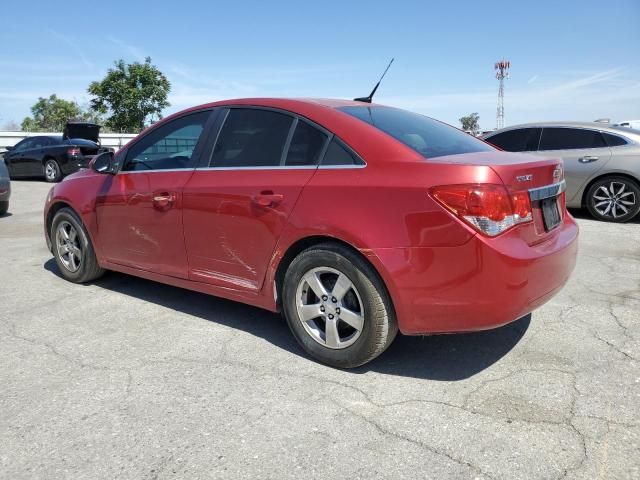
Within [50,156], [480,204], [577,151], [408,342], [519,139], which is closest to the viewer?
[480,204]

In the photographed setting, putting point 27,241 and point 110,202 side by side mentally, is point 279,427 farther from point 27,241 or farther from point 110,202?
point 27,241

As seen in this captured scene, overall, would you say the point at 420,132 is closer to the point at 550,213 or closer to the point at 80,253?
the point at 550,213

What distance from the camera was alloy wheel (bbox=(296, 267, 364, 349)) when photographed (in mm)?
3057

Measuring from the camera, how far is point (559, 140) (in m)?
8.45

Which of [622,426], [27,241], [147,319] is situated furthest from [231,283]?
[27,241]

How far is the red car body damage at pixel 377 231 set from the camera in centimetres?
271

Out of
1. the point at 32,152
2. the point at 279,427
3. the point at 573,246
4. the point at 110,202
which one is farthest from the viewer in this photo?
the point at 32,152

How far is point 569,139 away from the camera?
838 cm

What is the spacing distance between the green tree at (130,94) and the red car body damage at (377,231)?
3593 cm

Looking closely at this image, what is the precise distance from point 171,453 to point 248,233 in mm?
1459

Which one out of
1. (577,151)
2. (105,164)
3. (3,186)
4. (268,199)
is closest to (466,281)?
(268,199)

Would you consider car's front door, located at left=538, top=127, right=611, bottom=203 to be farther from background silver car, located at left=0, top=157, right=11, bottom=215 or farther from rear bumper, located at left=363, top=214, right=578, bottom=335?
background silver car, located at left=0, top=157, right=11, bottom=215

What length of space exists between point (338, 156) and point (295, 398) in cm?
138

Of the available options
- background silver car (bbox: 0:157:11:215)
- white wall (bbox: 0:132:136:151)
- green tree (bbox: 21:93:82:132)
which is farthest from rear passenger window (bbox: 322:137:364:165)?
green tree (bbox: 21:93:82:132)
